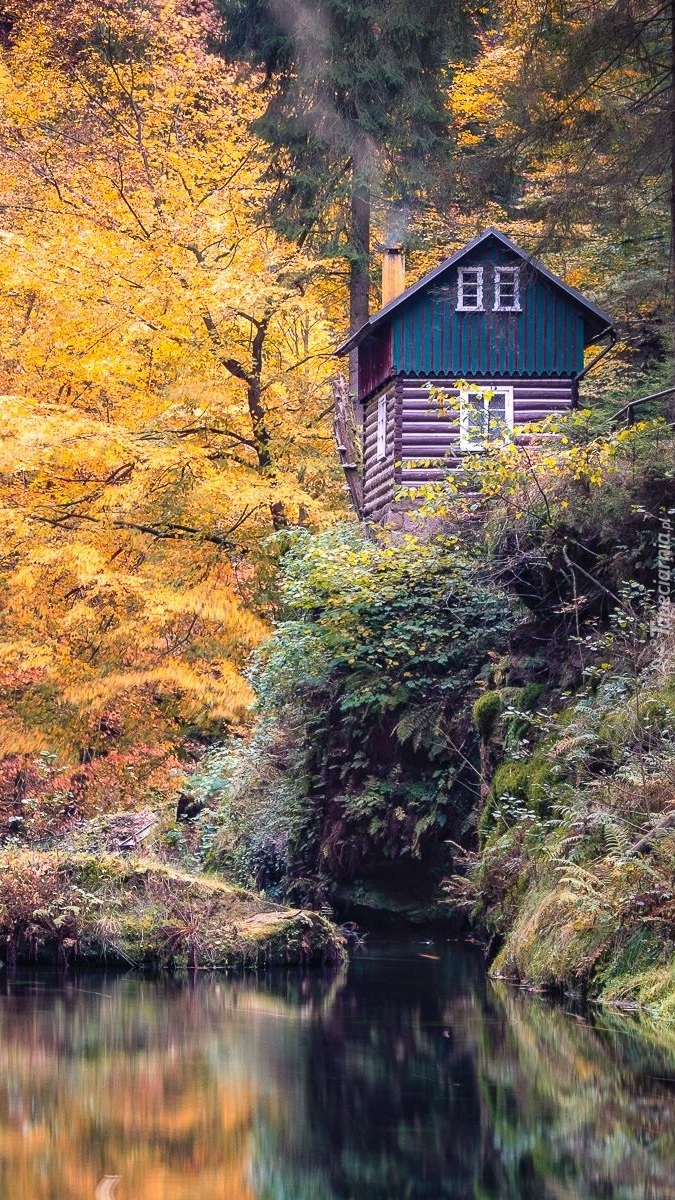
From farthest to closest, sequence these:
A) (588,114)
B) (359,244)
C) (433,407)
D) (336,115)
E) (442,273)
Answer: (359,244) → (336,115) → (433,407) → (442,273) → (588,114)

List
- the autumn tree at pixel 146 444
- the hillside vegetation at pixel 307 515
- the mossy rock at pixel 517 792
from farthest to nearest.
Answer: the autumn tree at pixel 146 444 < the mossy rock at pixel 517 792 < the hillside vegetation at pixel 307 515

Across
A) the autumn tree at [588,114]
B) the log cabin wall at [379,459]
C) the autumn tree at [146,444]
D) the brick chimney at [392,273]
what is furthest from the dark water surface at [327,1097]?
the brick chimney at [392,273]

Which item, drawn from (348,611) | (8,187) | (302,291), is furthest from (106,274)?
(348,611)

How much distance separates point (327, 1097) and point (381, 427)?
23595mm

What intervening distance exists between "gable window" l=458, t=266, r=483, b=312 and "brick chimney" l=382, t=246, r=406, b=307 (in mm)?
1375

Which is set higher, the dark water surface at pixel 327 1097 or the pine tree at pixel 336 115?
the pine tree at pixel 336 115

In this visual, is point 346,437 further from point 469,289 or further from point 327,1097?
point 327,1097

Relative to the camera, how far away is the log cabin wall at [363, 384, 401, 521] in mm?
29250

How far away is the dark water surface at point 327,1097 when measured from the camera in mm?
Answer: 6098

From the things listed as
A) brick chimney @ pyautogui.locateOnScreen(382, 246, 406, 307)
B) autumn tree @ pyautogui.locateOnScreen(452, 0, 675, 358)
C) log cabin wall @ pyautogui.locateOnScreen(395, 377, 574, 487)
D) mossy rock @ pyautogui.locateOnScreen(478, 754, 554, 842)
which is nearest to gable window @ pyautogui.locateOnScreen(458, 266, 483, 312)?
brick chimney @ pyautogui.locateOnScreen(382, 246, 406, 307)

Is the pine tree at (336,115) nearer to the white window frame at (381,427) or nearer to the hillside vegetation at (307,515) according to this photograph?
the hillside vegetation at (307,515)

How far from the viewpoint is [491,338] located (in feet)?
95.3

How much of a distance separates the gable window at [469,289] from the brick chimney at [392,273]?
54.1 inches

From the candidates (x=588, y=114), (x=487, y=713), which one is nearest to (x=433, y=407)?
(x=588, y=114)
